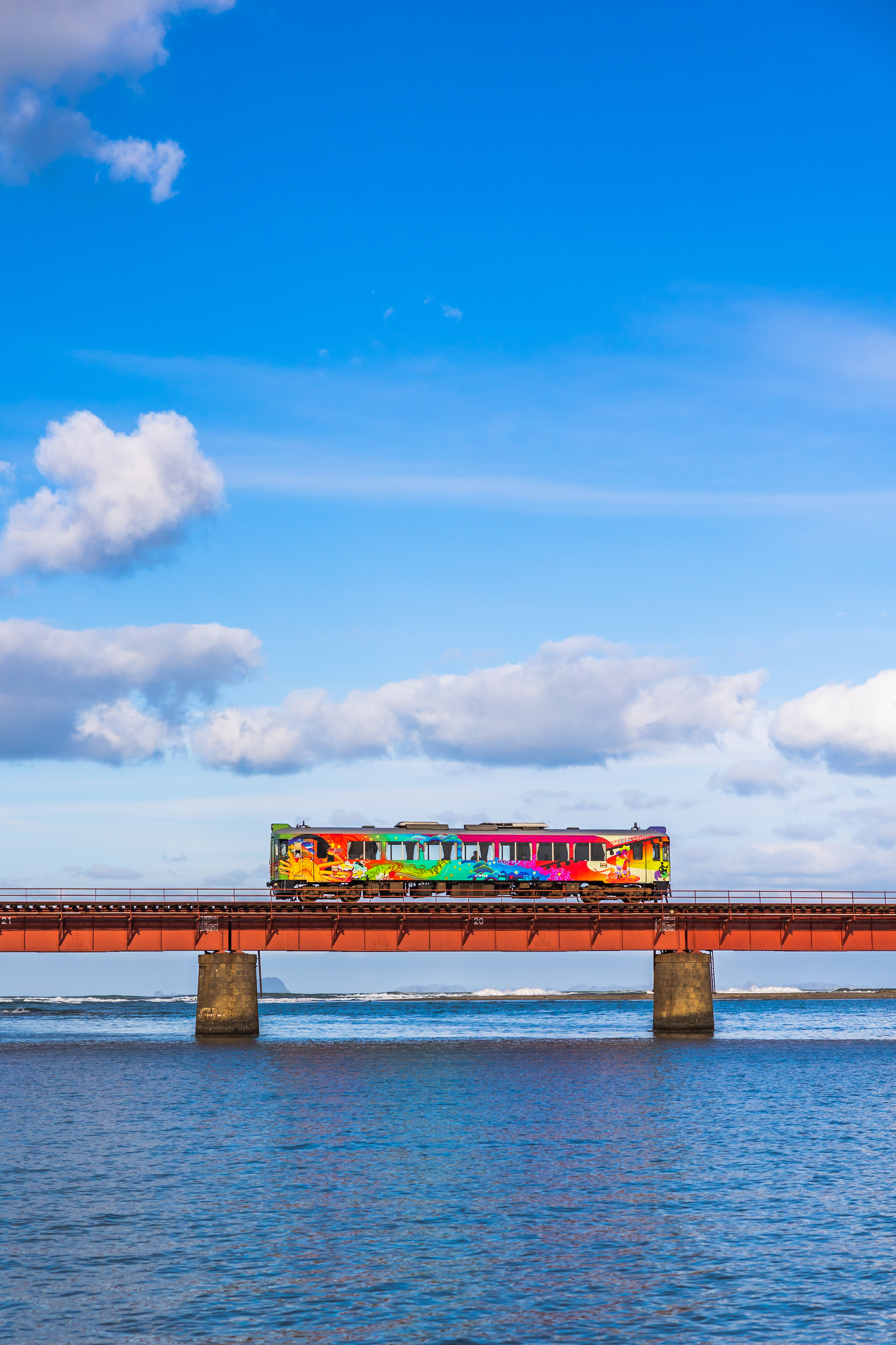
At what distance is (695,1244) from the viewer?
2214 centimetres

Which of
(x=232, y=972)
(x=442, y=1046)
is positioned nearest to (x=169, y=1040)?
(x=232, y=972)

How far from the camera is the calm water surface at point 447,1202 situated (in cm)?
1814

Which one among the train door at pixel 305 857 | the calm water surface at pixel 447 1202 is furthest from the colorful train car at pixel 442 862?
the calm water surface at pixel 447 1202

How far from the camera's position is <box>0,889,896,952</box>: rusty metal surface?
60.9 metres

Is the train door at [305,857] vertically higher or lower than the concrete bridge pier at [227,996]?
higher

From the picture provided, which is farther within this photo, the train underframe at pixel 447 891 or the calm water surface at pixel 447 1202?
the train underframe at pixel 447 891

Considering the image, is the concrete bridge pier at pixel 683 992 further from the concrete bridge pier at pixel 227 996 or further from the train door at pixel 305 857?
the concrete bridge pier at pixel 227 996

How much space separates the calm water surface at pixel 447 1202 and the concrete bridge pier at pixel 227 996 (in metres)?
7.48

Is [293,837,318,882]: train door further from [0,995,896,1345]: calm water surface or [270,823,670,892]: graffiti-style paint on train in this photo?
[0,995,896,1345]: calm water surface

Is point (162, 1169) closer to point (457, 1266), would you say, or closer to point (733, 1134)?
point (457, 1266)

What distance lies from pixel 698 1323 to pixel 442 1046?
4945 cm

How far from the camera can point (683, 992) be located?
65.3 meters

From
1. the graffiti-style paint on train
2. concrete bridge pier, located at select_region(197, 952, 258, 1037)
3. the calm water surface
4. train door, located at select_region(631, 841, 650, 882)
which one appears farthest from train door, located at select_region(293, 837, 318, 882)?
train door, located at select_region(631, 841, 650, 882)

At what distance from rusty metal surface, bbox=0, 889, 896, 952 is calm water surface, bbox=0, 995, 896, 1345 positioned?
24.4ft
